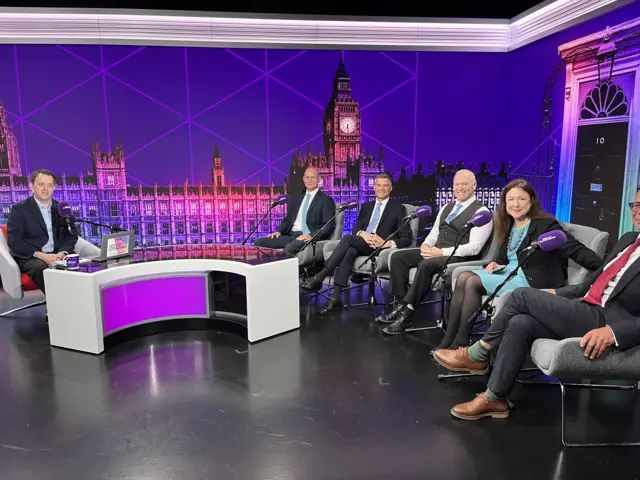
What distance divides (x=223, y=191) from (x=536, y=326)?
4330mm

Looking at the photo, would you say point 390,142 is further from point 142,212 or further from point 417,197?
point 142,212

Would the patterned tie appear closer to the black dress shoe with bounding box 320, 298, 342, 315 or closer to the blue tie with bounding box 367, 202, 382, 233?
the black dress shoe with bounding box 320, 298, 342, 315

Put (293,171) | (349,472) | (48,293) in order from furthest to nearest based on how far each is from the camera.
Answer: (293,171) → (48,293) → (349,472)

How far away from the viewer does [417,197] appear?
21.2 feet

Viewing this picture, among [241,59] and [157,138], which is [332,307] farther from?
[241,59]

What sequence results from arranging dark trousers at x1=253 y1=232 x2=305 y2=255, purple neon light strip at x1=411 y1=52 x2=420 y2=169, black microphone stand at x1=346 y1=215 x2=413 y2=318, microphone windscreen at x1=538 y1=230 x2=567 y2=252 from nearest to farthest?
microphone windscreen at x1=538 y1=230 x2=567 y2=252
black microphone stand at x1=346 y1=215 x2=413 y2=318
dark trousers at x1=253 y1=232 x2=305 y2=255
purple neon light strip at x1=411 y1=52 x2=420 y2=169

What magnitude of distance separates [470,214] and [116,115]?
13.3 ft

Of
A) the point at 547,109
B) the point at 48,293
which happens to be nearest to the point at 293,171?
the point at 547,109

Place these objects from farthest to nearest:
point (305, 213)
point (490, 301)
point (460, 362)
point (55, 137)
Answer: point (55, 137), point (305, 213), point (490, 301), point (460, 362)

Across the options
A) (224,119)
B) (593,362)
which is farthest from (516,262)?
(224,119)

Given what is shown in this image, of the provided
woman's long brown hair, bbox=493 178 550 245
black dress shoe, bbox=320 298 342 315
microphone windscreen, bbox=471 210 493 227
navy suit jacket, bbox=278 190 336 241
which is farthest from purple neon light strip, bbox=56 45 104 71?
woman's long brown hair, bbox=493 178 550 245

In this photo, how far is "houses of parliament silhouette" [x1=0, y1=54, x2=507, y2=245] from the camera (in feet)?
19.5

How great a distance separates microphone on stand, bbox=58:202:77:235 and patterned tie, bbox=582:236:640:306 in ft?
12.3

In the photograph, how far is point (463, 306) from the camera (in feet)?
11.0
